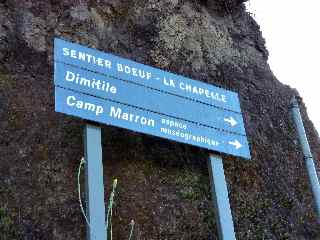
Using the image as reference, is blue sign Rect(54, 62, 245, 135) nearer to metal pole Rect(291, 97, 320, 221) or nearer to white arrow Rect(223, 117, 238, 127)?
white arrow Rect(223, 117, 238, 127)

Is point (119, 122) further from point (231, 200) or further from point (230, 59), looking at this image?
point (230, 59)

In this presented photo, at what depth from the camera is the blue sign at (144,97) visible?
6.22m

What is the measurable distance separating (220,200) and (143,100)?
1.70m

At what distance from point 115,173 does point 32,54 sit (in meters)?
2.33

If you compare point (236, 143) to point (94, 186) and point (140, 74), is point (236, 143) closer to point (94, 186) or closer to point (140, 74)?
point (140, 74)

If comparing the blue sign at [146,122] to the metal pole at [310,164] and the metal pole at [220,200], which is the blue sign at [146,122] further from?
the metal pole at [310,164]

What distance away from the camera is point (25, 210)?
18.7 feet

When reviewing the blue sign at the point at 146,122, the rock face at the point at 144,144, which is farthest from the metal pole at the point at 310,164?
the blue sign at the point at 146,122

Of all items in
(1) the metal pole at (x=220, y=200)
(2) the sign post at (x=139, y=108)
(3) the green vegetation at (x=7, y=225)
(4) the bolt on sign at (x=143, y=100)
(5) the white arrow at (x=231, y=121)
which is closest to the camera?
(3) the green vegetation at (x=7, y=225)

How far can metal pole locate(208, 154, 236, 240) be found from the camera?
6301mm

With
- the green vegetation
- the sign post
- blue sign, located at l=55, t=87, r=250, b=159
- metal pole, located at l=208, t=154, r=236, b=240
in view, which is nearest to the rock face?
the green vegetation

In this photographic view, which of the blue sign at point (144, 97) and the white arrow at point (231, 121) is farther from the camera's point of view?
the white arrow at point (231, 121)

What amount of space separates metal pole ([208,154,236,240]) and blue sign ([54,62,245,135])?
0.57 m

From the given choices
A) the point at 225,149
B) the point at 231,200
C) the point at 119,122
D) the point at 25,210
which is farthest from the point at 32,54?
the point at 231,200
